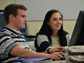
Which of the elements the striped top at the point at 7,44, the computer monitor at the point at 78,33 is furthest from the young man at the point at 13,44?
the computer monitor at the point at 78,33

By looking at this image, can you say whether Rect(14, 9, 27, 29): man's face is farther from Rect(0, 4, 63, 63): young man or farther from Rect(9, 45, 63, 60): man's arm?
Rect(9, 45, 63, 60): man's arm

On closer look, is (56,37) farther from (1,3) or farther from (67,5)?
(1,3)

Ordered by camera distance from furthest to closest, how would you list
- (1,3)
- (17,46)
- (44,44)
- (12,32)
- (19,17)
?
(1,3) → (44,44) → (19,17) → (12,32) → (17,46)

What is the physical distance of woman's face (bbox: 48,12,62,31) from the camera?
197 centimetres

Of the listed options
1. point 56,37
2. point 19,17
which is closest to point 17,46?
point 19,17

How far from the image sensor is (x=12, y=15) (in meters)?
1.42

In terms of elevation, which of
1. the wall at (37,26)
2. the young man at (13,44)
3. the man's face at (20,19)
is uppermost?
the man's face at (20,19)

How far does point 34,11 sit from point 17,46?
257 centimetres

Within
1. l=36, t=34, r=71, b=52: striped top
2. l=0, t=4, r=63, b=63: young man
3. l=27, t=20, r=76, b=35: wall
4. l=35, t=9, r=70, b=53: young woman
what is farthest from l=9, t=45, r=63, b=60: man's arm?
l=27, t=20, r=76, b=35: wall

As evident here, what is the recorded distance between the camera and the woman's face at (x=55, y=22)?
197cm

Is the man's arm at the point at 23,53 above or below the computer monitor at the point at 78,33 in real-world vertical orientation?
below

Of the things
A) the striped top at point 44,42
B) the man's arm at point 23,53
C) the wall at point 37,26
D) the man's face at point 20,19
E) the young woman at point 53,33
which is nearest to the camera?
the man's arm at point 23,53

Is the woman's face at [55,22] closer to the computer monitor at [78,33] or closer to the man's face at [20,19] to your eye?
the man's face at [20,19]

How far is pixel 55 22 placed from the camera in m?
1.99
